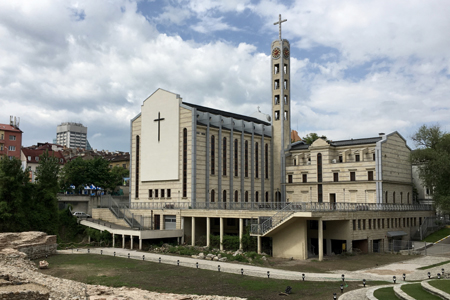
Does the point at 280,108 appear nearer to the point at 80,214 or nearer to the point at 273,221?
the point at 273,221

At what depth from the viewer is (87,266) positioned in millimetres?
41219

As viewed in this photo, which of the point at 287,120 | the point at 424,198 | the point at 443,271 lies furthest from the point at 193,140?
the point at 424,198

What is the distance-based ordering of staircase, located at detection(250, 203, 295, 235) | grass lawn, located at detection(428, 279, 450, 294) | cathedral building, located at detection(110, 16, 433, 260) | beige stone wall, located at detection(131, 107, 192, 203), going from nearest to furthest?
grass lawn, located at detection(428, 279, 450, 294) < staircase, located at detection(250, 203, 295, 235) < cathedral building, located at detection(110, 16, 433, 260) < beige stone wall, located at detection(131, 107, 192, 203)

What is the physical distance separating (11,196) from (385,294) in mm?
48254

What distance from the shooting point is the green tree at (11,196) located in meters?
55.0

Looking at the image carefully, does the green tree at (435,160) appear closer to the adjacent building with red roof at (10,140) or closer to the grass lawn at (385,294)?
the grass lawn at (385,294)

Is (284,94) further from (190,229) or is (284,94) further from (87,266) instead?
(87,266)

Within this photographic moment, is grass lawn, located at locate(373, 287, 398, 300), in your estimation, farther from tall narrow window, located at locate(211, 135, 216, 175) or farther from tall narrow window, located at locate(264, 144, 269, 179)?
tall narrow window, located at locate(264, 144, 269, 179)

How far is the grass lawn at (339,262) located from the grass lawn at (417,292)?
11302 mm

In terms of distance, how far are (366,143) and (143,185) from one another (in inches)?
1412

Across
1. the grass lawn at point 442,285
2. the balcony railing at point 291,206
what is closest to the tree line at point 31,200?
the balcony railing at point 291,206

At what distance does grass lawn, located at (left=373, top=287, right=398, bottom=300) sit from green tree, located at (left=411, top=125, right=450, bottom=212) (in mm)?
33693

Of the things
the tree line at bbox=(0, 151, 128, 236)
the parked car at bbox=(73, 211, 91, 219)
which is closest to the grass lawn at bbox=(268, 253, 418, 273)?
the tree line at bbox=(0, 151, 128, 236)

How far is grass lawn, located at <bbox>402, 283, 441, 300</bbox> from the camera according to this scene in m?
24.5
